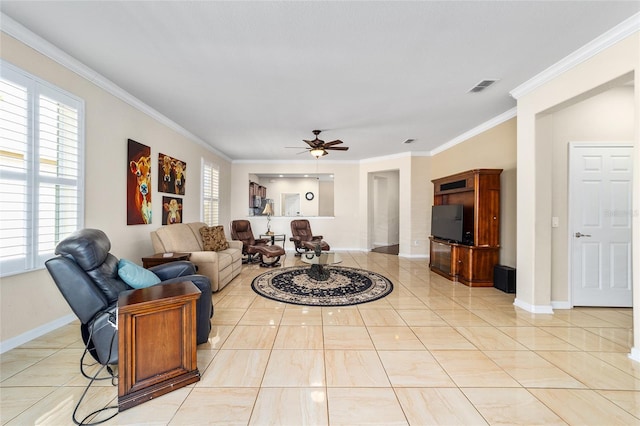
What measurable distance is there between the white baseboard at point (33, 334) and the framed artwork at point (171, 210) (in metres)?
1.93

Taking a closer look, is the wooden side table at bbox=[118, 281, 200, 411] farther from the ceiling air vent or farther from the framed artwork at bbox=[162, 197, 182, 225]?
the ceiling air vent

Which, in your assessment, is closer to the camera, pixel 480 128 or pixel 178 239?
pixel 178 239

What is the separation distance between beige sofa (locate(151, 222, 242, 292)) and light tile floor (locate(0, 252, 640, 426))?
2.97ft

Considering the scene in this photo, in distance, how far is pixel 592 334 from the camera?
102 inches

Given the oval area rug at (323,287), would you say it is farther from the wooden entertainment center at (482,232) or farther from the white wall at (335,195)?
the white wall at (335,195)

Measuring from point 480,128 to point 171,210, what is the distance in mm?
5788

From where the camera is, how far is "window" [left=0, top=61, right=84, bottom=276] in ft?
7.09

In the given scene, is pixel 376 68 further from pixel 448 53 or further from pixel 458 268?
pixel 458 268

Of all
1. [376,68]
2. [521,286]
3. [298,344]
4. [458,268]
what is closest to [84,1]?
[376,68]

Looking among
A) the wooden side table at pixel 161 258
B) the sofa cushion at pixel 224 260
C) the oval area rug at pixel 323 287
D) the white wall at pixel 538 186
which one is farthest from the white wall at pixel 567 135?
the wooden side table at pixel 161 258

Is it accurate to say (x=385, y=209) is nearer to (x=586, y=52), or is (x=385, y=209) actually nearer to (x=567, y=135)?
(x=567, y=135)

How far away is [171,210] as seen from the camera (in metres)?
4.55

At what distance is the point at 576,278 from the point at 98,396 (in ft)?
16.3

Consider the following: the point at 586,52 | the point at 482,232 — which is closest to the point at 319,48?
the point at 586,52
